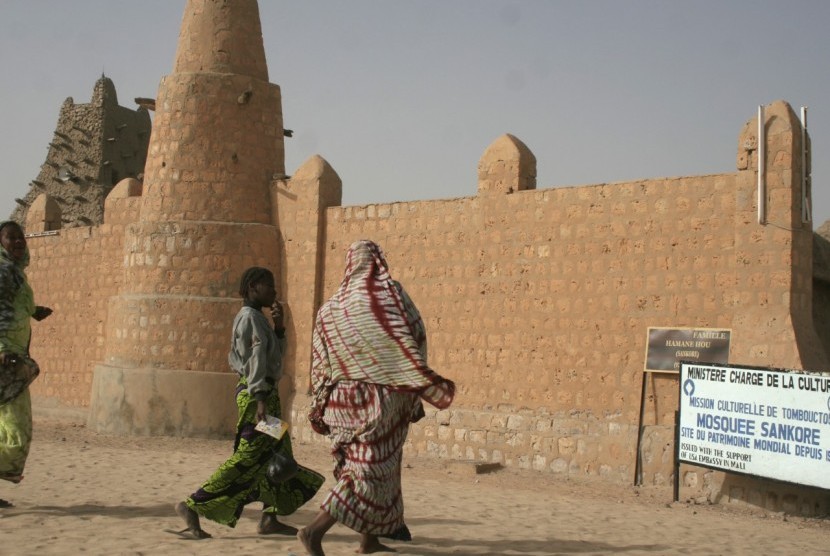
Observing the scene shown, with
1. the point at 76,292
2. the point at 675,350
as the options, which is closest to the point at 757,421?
the point at 675,350

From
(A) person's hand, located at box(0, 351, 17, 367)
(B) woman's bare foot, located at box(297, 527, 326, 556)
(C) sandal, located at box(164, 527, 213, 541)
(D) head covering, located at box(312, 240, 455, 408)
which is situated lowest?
(C) sandal, located at box(164, 527, 213, 541)

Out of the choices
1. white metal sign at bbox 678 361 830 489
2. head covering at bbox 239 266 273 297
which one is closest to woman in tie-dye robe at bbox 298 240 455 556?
head covering at bbox 239 266 273 297

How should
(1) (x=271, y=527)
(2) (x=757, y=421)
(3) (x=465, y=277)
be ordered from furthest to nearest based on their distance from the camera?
(3) (x=465, y=277)
(2) (x=757, y=421)
(1) (x=271, y=527)

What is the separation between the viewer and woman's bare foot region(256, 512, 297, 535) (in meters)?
6.21

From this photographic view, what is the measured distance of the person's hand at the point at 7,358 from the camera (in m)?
6.58

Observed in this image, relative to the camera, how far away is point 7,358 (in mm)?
6617

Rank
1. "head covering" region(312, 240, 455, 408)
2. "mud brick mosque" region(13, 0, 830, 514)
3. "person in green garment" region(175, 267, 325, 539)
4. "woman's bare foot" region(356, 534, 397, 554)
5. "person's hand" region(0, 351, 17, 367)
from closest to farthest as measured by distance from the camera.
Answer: "head covering" region(312, 240, 455, 408) < "woman's bare foot" region(356, 534, 397, 554) < "person in green garment" region(175, 267, 325, 539) < "person's hand" region(0, 351, 17, 367) < "mud brick mosque" region(13, 0, 830, 514)

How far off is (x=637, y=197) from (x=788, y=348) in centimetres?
219

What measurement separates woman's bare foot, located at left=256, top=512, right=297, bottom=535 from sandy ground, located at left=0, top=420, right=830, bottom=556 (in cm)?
11

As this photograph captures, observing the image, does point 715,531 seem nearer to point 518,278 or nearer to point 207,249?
point 518,278

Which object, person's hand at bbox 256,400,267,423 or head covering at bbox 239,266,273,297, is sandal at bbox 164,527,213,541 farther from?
head covering at bbox 239,266,273,297

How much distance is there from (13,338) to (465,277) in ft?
19.0

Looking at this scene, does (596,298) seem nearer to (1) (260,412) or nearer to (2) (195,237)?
(1) (260,412)

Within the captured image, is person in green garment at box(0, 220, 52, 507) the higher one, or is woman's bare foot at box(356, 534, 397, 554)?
person in green garment at box(0, 220, 52, 507)
